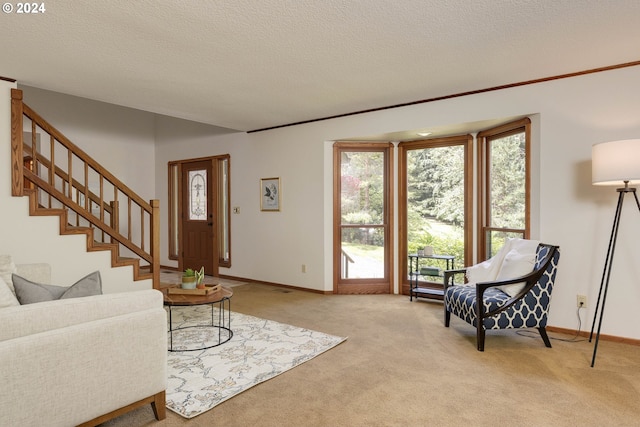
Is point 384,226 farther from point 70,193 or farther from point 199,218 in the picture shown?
point 70,193

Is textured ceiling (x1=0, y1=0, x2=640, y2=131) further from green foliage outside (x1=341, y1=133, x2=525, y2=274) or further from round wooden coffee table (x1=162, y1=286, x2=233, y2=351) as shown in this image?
round wooden coffee table (x1=162, y1=286, x2=233, y2=351)

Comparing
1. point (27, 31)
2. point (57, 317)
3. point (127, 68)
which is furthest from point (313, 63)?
point (57, 317)

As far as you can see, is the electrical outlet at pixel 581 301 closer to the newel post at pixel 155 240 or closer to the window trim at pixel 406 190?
the window trim at pixel 406 190

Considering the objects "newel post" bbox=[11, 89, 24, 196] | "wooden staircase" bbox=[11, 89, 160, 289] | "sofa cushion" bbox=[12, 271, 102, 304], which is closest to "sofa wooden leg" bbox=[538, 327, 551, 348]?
"sofa cushion" bbox=[12, 271, 102, 304]

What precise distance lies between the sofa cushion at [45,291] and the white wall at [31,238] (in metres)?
1.91

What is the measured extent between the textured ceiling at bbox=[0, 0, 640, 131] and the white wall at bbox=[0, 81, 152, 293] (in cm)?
63

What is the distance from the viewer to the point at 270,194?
19.8 ft

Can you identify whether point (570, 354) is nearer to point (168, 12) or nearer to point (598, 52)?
point (598, 52)

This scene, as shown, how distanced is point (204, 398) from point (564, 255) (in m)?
3.37

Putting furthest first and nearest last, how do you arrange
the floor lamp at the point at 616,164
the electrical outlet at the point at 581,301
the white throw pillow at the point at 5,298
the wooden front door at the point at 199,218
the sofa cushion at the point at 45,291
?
the wooden front door at the point at 199,218, the electrical outlet at the point at 581,301, the floor lamp at the point at 616,164, the sofa cushion at the point at 45,291, the white throw pillow at the point at 5,298

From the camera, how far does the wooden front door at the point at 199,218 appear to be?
6868 millimetres

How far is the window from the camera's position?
416 centimetres

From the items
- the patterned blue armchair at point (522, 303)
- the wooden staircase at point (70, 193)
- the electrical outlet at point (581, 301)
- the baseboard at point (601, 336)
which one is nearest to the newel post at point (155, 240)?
the wooden staircase at point (70, 193)

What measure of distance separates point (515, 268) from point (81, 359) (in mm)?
3251
